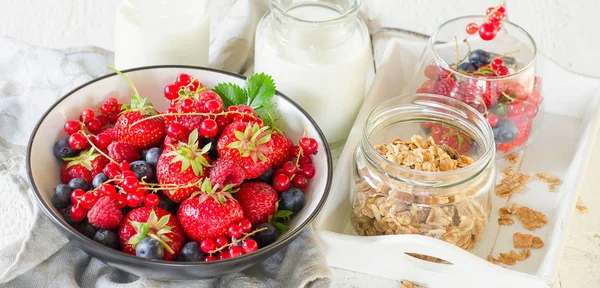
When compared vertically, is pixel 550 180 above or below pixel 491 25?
below

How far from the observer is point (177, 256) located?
3.08ft

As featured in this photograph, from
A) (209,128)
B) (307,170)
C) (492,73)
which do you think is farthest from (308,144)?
(492,73)

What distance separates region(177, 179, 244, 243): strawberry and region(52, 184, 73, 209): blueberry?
0.49ft

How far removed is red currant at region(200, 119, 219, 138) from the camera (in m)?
1.01

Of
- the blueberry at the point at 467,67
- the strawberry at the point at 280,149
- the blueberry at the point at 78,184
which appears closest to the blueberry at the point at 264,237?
the strawberry at the point at 280,149

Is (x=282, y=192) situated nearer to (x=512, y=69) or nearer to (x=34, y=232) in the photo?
(x=34, y=232)

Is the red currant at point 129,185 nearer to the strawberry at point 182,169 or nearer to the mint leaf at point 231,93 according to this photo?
the strawberry at point 182,169

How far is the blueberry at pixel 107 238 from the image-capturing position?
3.03 feet

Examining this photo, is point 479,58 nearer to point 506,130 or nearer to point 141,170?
point 506,130

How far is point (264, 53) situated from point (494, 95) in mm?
354

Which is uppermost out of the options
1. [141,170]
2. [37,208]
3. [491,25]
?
[491,25]

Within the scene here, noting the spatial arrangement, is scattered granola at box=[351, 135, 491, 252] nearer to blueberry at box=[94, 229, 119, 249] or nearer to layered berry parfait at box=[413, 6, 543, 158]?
layered berry parfait at box=[413, 6, 543, 158]

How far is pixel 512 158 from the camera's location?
1.23 m

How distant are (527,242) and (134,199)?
0.54 m
